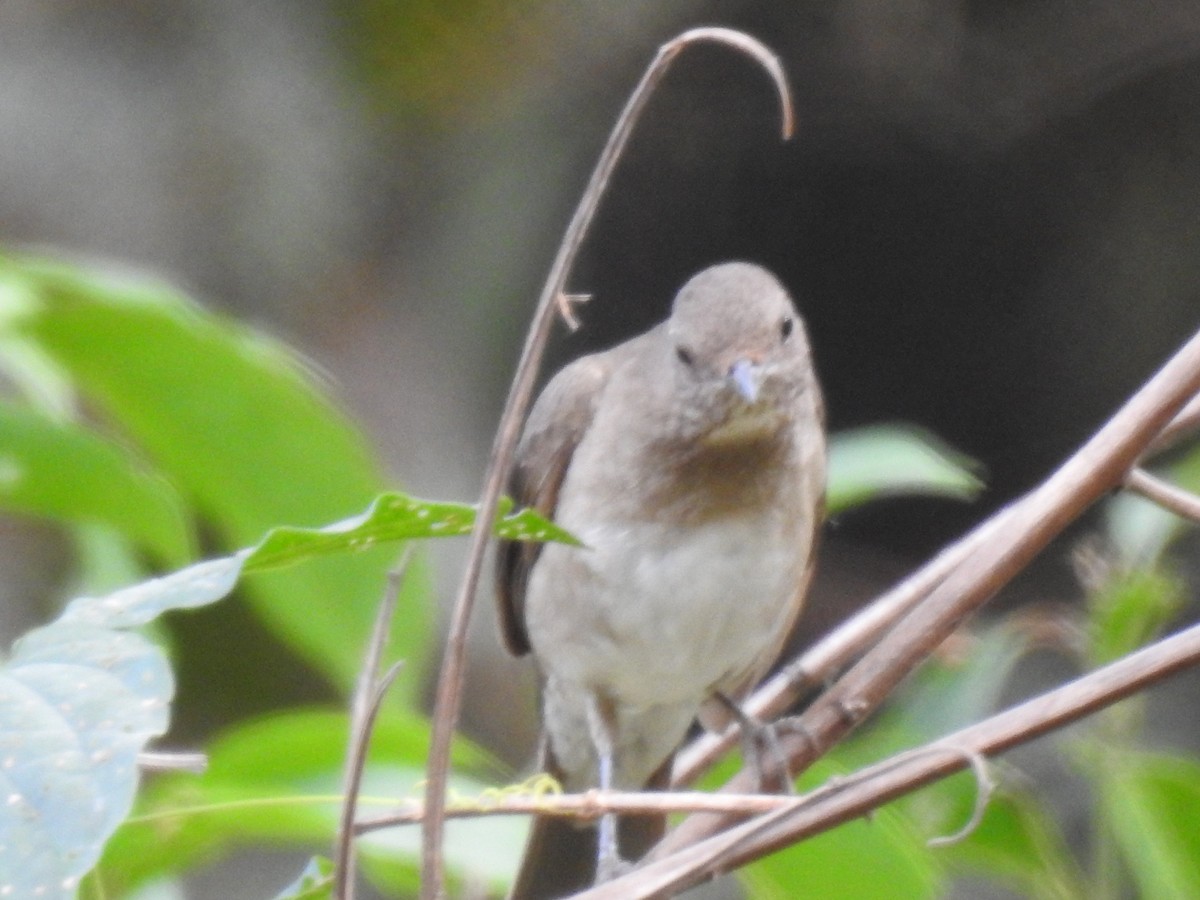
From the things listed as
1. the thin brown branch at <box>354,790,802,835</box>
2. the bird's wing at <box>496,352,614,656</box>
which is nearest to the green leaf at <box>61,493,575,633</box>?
the thin brown branch at <box>354,790,802,835</box>

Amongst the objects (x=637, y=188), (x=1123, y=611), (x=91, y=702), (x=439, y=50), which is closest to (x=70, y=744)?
(x=91, y=702)

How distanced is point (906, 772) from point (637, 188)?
164 inches

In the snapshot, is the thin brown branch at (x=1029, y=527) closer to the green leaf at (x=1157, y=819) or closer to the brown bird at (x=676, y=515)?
the green leaf at (x=1157, y=819)

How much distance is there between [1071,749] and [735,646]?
1.64 ft

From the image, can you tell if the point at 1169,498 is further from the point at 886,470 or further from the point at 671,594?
the point at 671,594

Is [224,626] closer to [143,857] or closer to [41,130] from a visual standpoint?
[41,130]

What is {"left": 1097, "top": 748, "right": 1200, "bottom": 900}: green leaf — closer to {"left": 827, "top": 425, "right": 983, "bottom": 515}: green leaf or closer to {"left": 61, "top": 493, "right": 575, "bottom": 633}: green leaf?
{"left": 827, "top": 425, "right": 983, "bottom": 515}: green leaf

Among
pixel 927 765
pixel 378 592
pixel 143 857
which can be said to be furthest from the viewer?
pixel 378 592

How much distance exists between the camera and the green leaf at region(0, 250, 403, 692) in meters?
1.66

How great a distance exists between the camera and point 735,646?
2.45 m

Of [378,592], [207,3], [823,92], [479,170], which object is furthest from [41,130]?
[378,592]

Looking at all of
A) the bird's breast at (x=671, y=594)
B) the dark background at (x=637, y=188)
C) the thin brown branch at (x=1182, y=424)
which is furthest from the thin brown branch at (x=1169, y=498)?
the dark background at (x=637, y=188)

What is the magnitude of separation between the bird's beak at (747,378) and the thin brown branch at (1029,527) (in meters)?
0.92

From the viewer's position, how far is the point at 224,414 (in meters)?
1.73
